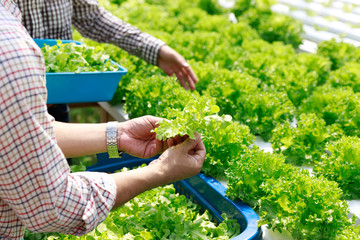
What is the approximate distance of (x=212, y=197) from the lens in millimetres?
1963

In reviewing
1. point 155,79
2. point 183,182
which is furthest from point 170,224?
point 155,79

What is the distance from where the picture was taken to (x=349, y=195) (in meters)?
1.86

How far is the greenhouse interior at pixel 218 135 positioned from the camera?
1.59m

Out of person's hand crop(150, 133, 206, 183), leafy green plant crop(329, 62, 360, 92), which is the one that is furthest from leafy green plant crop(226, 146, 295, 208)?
leafy green plant crop(329, 62, 360, 92)

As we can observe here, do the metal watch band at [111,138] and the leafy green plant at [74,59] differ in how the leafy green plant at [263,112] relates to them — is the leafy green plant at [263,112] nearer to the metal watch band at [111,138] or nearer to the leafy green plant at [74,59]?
the leafy green plant at [74,59]

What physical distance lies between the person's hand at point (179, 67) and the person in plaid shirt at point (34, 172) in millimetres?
1351

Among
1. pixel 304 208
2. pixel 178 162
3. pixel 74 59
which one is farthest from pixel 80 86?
pixel 304 208

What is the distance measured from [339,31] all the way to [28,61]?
3.77m

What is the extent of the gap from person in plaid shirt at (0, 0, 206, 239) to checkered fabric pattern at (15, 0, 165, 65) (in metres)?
1.42

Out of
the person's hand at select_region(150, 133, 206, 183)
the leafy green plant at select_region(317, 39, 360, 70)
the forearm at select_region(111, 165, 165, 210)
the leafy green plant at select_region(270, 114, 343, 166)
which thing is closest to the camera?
the forearm at select_region(111, 165, 165, 210)

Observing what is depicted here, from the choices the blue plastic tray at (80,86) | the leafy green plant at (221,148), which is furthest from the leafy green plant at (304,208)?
the blue plastic tray at (80,86)

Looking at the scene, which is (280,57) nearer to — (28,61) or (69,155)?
(69,155)

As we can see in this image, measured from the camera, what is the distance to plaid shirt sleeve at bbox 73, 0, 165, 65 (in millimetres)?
2727

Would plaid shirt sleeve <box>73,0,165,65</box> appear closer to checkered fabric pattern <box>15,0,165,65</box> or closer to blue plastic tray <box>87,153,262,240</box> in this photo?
checkered fabric pattern <box>15,0,165,65</box>
